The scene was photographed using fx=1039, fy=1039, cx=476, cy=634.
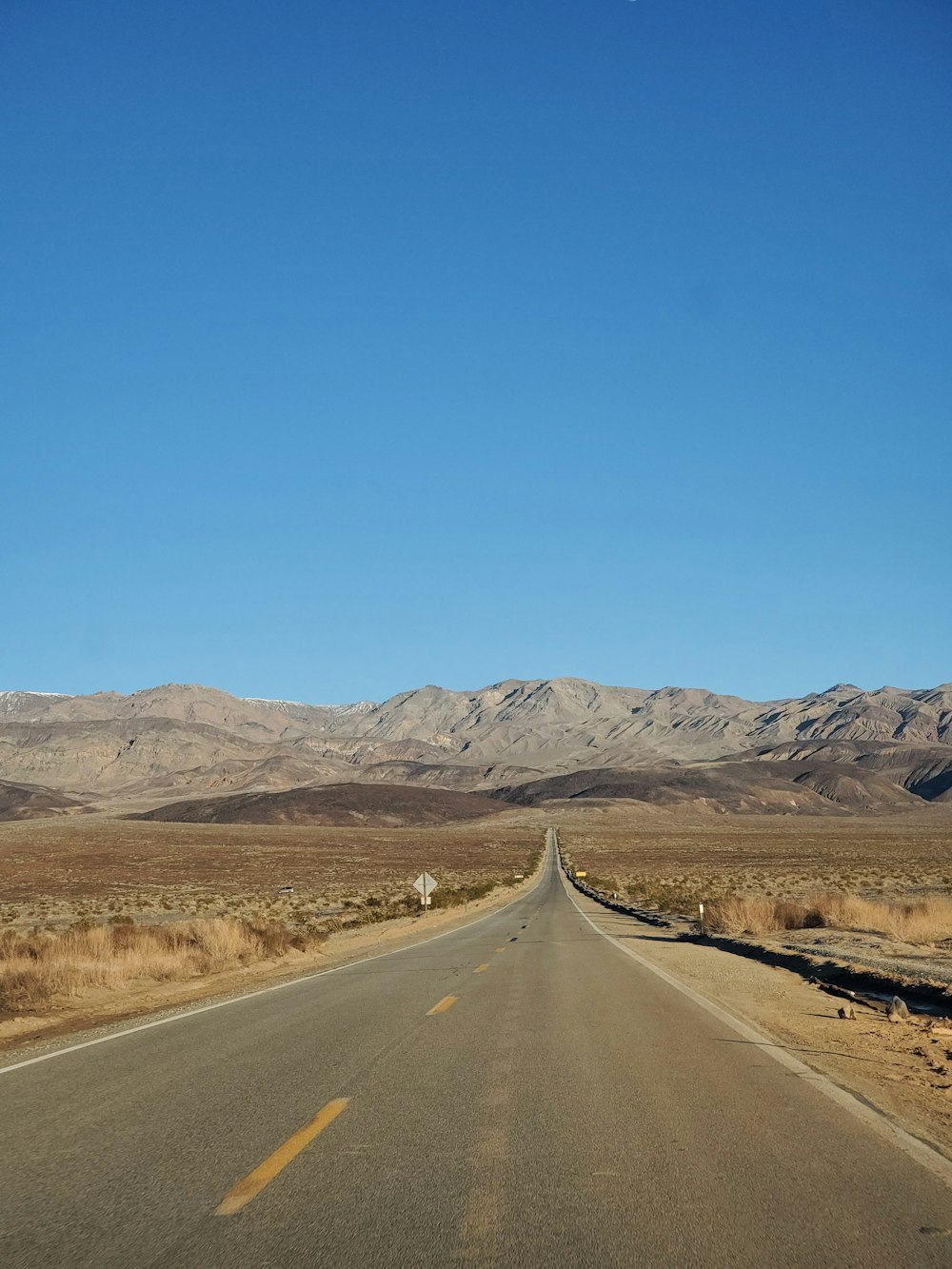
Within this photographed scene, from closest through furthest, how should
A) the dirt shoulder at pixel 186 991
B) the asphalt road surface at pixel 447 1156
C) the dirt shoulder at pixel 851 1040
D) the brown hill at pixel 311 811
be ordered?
the asphalt road surface at pixel 447 1156
the dirt shoulder at pixel 851 1040
the dirt shoulder at pixel 186 991
the brown hill at pixel 311 811

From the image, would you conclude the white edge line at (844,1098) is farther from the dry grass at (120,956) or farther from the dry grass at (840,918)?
the dry grass at (840,918)

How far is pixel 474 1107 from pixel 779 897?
4134 centimetres

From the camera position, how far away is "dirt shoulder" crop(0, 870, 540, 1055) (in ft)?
45.4

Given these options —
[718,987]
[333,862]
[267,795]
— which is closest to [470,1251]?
[718,987]

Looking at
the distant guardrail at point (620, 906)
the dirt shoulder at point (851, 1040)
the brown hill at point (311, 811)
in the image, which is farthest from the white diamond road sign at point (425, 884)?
the brown hill at point (311, 811)

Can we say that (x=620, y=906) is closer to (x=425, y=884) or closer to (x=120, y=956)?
(x=425, y=884)

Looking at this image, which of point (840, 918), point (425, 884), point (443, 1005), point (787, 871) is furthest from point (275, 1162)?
point (787, 871)

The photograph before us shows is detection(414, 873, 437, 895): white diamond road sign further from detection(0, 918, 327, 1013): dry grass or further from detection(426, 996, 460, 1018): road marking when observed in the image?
detection(426, 996, 460, 1018): road marking

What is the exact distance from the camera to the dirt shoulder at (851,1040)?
817 cm

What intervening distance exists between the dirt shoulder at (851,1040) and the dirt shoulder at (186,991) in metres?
7.57

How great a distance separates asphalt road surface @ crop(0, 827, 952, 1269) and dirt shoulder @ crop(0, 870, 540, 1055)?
2897 mm

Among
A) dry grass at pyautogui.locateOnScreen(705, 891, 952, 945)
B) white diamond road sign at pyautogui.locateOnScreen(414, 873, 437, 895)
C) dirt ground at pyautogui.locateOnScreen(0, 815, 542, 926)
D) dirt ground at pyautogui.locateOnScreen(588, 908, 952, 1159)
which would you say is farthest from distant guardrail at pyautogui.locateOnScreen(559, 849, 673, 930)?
dirt ground at pyautogui.locateOnScreen(588, 908, 952, 1159)

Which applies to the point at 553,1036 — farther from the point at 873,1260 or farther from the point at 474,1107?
the point at 873,1260

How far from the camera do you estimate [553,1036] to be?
37.0 ft
